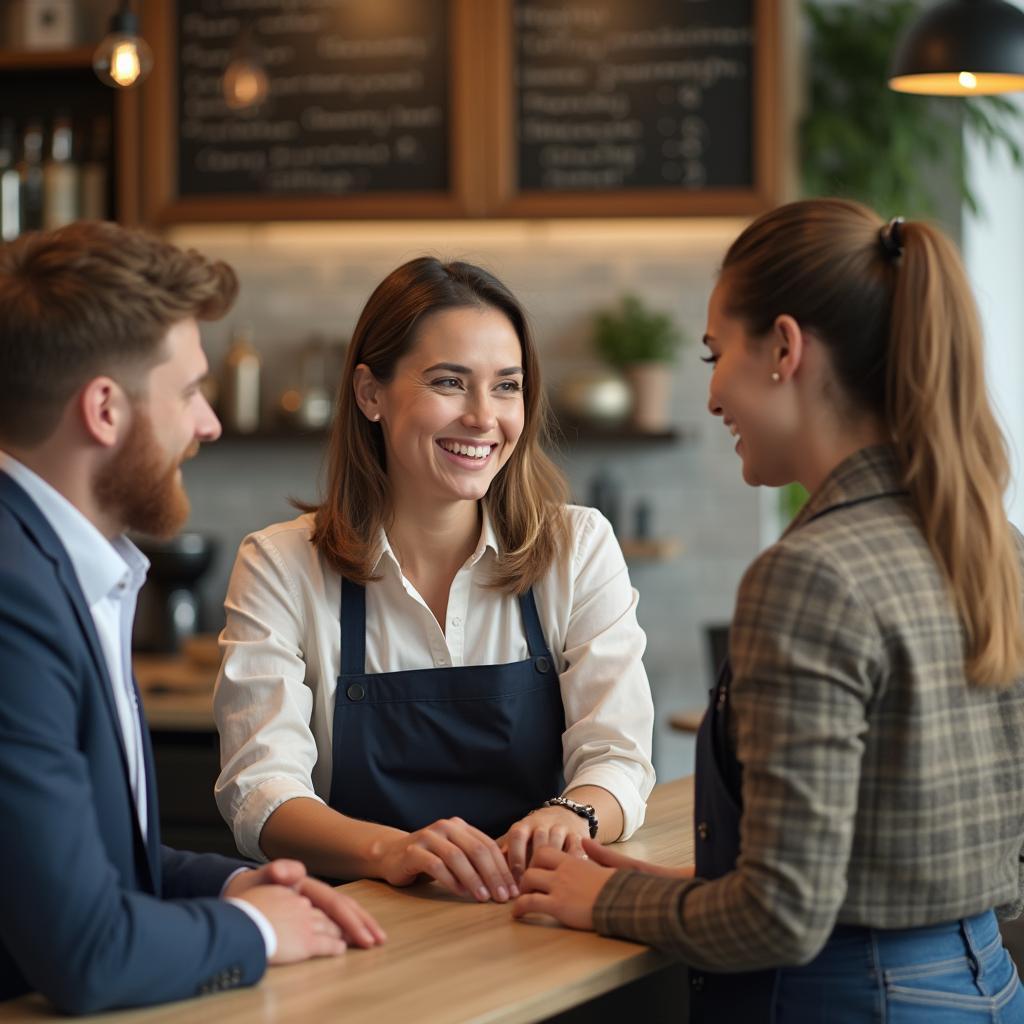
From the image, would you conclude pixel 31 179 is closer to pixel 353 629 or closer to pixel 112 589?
pixel 353 629

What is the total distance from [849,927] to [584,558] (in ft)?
2.96

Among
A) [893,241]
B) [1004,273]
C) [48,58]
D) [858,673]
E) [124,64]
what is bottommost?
[858,673]

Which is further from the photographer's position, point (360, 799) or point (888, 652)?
point (360, 799)

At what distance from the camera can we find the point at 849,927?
156 centimetres

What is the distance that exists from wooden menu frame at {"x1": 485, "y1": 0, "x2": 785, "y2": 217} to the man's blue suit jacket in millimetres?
3290

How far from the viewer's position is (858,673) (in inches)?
57.2

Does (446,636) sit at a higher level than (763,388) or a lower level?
lower

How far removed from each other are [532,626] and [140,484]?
0.86 metres

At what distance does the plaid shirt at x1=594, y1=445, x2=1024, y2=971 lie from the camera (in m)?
1.45

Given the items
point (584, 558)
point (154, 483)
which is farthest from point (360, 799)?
point (154, 483)

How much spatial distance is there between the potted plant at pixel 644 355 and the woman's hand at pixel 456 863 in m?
2.84

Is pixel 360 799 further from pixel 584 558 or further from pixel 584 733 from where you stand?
pixel 584 558

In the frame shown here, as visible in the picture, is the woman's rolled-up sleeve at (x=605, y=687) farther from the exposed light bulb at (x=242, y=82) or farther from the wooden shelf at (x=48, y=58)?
the wooden shelf at (x=48, y=58)

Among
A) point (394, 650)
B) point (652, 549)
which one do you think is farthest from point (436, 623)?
point (652, 549)
